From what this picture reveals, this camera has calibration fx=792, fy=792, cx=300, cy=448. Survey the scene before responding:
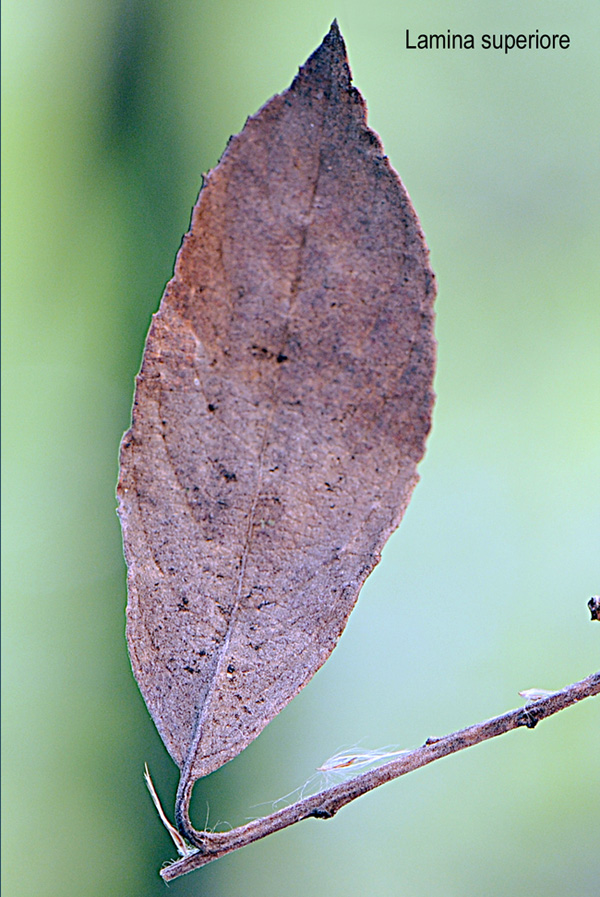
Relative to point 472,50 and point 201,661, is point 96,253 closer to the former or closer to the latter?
point 472,50

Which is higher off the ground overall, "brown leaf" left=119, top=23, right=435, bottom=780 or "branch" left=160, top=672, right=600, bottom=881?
"brown leaf" left=119, top=23, right=435, bottom=780

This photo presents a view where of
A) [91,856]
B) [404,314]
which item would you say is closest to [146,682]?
[404,314]

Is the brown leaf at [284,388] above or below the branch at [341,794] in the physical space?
above

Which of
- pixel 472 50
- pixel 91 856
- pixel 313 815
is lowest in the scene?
pixel 91 856

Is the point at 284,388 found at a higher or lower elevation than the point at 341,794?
higher
